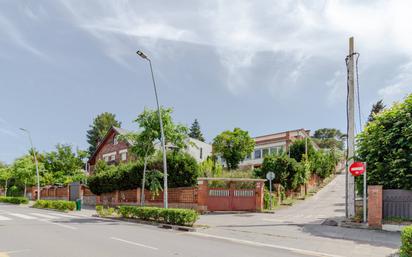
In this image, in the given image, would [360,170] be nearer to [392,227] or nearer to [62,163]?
[392,227]

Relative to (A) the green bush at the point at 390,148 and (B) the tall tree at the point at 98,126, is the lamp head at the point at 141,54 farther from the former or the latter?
(B) the tall tree at the point at 98,126

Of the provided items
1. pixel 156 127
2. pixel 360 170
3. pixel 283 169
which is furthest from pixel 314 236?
pixel 283 169

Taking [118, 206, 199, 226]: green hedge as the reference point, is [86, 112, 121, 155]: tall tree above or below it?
above

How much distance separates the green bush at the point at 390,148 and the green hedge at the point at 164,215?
839cm

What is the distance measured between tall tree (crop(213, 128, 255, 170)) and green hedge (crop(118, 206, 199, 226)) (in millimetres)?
30500

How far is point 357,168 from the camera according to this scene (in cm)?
1708

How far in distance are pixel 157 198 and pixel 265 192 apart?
8.23 meters

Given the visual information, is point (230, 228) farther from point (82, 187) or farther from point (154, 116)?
point (82, 187)

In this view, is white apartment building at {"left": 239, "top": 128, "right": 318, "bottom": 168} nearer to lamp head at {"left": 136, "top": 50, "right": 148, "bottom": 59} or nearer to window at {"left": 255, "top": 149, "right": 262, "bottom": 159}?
window at {"left": 255, "top": 149, "right": 262, "bottom": 159}

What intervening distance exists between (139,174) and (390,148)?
807 inches

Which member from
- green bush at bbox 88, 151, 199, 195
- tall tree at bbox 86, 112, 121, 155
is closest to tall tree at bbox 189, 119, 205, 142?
tall tree at bbox 86, 112, 121, 155

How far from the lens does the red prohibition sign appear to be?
16911mm

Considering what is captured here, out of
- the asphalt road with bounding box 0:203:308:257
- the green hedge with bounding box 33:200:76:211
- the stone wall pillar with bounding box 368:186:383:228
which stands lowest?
the green hedge with bounding box 33:200:76:211

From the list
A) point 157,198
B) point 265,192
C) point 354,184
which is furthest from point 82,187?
point 354,184
